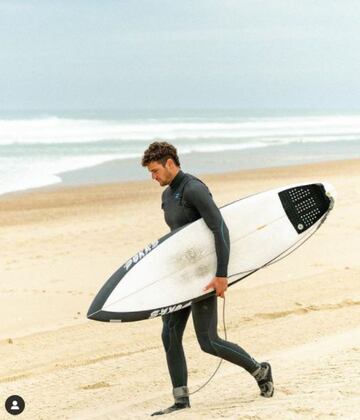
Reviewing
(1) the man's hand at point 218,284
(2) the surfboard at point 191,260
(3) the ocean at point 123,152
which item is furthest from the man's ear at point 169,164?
(3) the ocean at point 123,152

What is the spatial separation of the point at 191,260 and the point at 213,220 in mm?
510

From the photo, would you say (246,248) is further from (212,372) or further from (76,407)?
(76,407)

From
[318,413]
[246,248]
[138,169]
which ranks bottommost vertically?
[318,413]

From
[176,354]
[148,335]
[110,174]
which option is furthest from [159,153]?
[110,174]

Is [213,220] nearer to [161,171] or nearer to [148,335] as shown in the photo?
[161,171]

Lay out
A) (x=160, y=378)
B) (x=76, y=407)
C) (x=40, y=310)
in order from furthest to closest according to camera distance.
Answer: (x=40, y=310), (x=160, y=378), (x=76, y=407)

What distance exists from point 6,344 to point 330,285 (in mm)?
3454

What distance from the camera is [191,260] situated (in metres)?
4.52

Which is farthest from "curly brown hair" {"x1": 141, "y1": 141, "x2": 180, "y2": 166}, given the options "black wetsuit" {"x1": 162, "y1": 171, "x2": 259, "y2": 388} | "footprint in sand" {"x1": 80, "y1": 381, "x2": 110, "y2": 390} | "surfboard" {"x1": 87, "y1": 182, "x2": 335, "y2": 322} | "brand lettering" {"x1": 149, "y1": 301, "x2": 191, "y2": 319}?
"footprint in sand" {"x1": 80, "y1": 381, "x2": 110, "y2": 390}

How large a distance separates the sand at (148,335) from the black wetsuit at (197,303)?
0.99 ft

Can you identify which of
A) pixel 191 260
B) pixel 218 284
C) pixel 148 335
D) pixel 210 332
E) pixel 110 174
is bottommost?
pixel 148 335

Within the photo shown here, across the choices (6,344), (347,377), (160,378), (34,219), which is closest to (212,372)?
(160,378)

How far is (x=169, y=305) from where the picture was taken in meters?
4.35

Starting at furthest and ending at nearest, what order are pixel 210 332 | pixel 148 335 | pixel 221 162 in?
pixel 221 162, pixel 148 335, pixel 210 332
